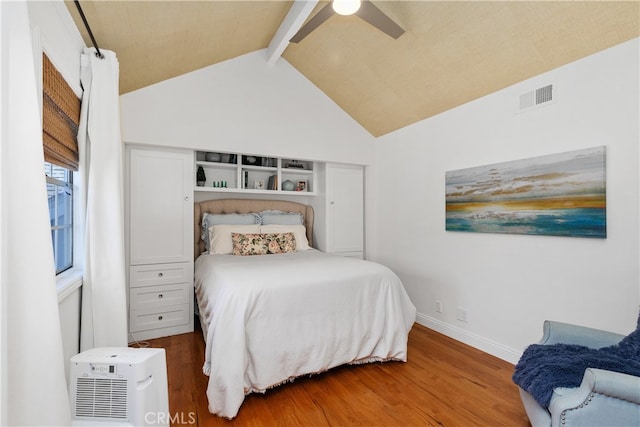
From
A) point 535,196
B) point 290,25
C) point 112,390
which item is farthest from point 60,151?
point 535,196

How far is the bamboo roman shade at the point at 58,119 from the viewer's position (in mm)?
1438

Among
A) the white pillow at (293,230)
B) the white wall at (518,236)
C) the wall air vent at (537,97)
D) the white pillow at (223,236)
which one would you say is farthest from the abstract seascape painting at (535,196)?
the white pillow at (223,236)

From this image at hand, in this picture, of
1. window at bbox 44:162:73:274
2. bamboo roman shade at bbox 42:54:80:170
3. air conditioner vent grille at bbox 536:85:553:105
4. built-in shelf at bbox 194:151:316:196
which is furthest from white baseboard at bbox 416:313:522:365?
bamboo roman shade at bbox 42:54:80:170

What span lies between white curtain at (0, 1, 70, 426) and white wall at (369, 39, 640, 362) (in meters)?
2.81

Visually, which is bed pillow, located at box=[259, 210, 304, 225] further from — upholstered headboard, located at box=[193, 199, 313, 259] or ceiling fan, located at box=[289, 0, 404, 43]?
ceiling fan, located at box=[289, 0, 404, 43]

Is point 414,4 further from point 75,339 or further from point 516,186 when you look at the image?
point 75,339

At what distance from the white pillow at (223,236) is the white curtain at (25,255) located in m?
2.16

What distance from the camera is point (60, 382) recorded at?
1.03 m

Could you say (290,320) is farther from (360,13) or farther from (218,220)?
(360,13)

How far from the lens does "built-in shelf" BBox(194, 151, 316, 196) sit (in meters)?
3.52

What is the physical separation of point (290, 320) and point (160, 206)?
1.81m

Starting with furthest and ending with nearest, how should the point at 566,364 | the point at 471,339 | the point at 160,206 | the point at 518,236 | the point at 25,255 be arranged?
1. the point at 160,206
2. the point at 471,339
3. the point at 518,236
4. the point at 566,364
5. the point at 25,255

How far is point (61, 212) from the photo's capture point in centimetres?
189

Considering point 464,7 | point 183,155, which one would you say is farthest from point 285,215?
point 464,7
